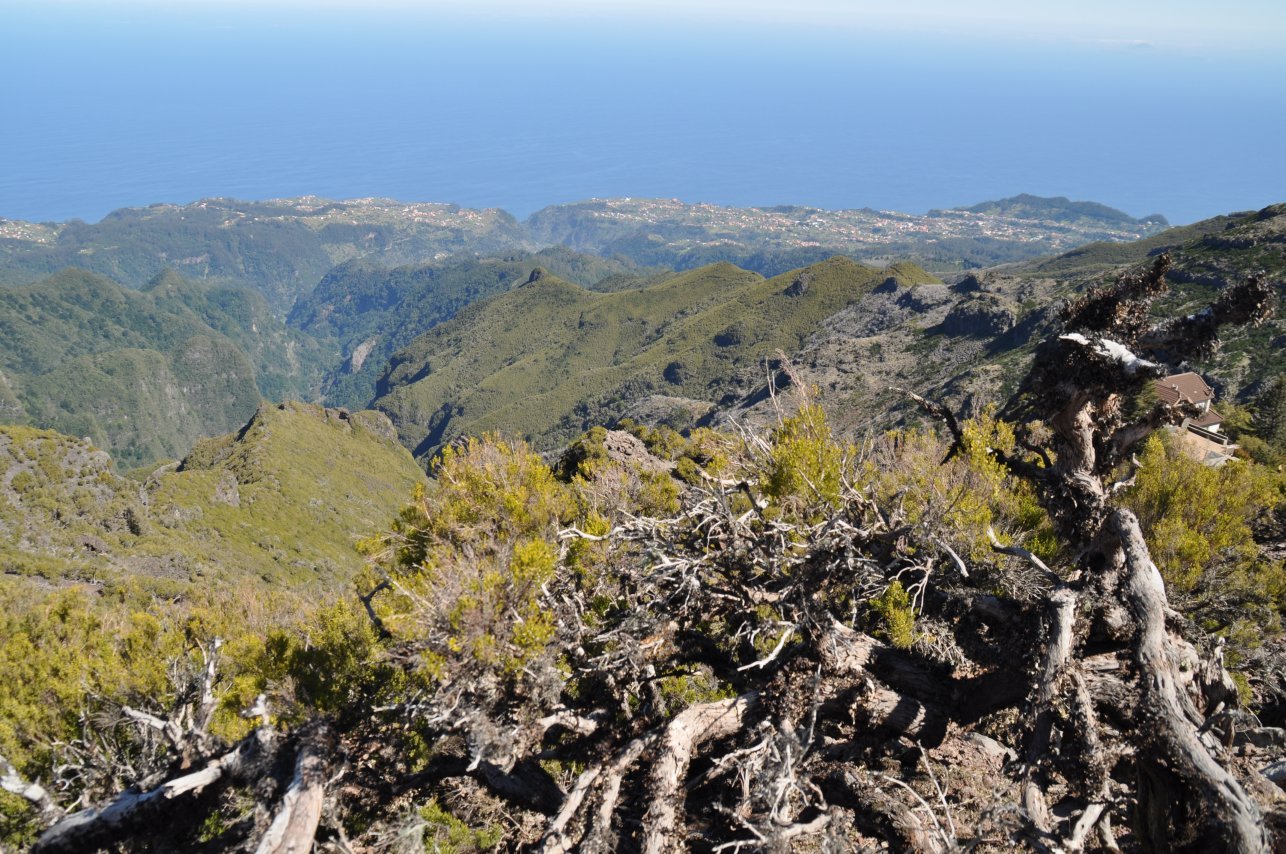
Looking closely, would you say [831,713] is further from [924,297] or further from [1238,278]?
[924,297]

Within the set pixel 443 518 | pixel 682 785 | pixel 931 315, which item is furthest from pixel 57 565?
pixel 931 315

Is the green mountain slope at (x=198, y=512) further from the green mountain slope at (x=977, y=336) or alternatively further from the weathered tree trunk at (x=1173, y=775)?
the green mountain slope at (x=977, y=336)

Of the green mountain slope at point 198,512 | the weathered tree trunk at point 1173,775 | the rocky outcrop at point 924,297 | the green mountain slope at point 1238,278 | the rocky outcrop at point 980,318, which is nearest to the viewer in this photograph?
the weathered tree trunk at point 1173,775

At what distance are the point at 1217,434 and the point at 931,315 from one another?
99423mm

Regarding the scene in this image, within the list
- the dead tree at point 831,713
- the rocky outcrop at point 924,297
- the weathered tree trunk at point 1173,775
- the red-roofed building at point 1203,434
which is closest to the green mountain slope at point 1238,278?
the red-roofed building at point 1203,434

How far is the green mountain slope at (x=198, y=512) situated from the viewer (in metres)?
48.0

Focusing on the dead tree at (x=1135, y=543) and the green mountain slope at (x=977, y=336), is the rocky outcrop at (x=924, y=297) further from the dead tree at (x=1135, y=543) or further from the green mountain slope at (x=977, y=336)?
the dead tree at (x=1135, y=543)

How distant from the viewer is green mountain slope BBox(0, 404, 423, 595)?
4803 cm

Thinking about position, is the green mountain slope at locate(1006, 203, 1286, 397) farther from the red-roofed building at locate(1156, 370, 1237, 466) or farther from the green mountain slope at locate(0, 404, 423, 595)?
the green mountain slope at locate(0, 404, 423, 595)

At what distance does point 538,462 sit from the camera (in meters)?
14.1

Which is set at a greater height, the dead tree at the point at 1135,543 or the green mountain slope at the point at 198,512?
the dead tree at the point at 1135,543

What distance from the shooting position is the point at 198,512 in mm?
69000

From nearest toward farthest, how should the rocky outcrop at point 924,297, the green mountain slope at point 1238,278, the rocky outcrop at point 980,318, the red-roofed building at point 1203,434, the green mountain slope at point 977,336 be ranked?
the red-roofed building at point 1203,434
the green mountain slope at point 1238,278
the green mountain slope at point 977,336
the rocky outcrop at point 980,318
the rocky outcrop at point 924,297

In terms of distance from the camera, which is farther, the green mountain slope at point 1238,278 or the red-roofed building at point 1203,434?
the green mountain slope at point 1238,278
